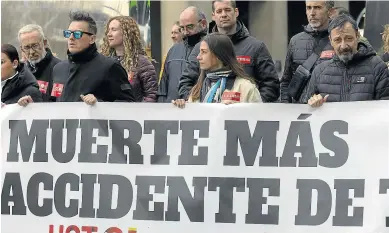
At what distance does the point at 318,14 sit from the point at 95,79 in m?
1.93

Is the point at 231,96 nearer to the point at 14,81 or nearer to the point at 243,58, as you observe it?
the point at 243,58

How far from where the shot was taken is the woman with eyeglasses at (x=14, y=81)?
805 cm

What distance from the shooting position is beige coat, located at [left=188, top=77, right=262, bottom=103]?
7.22 meters

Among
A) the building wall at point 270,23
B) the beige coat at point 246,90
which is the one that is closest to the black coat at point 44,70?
the beige coat at point 246,90

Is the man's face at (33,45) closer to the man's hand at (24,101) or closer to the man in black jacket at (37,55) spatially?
the man in black jacket at (37,55)

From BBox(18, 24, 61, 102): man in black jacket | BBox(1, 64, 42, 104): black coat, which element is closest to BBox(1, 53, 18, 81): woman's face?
BBox(1, 64, 42, 104): black coat

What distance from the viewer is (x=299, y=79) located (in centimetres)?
815

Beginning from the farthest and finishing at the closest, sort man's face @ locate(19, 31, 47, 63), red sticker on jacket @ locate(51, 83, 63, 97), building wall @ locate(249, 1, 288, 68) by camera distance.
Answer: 1. building wall @ locate(249, 1, 288, 68)
2. man's face @ locate(19, 31, 47, 63)
3. red sticker on jacket @ locate(51, 83, 63, 97)

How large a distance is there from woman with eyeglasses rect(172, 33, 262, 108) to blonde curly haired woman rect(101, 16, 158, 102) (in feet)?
4.47

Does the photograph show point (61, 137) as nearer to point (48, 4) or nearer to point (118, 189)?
point (118, 189)

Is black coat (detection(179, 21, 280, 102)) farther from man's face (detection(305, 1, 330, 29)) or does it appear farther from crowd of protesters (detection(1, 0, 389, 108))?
man's face (detection(305, 1, 330, 29))

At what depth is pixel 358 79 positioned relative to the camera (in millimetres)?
7160

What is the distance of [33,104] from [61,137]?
0.34 metres

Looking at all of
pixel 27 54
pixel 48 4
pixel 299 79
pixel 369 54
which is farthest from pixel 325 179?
pixel 48 4
